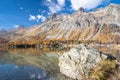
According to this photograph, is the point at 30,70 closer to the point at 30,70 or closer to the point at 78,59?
the point at 30,70

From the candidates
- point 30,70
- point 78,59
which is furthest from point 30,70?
point 78,59

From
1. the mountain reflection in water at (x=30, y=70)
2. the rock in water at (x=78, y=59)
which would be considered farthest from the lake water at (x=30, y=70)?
the rock in water at (x=78, y=59)

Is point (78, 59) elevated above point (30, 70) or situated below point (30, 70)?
above

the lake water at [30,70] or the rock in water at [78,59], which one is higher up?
the rock in water at [78,59]

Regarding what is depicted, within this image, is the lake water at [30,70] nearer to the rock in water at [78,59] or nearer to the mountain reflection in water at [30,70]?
the mountain reflection in water at [30,70]

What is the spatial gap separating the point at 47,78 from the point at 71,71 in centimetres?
807

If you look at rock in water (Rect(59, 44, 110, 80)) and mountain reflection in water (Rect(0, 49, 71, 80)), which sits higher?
rock in water (Rect(59, 44, 110, 80))

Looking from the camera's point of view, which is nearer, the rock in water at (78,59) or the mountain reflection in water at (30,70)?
the rock in water at (78,59)

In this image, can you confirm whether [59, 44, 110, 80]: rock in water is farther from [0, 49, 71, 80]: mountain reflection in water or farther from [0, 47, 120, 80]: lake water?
[0, 49, 71, 80]: mountain reflection in water

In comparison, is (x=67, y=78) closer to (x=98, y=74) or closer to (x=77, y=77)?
(x=77, y=77)

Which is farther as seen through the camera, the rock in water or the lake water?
the lake water

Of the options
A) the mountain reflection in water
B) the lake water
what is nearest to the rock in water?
the lake water

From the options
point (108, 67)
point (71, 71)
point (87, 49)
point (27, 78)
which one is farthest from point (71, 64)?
point (108, 67)

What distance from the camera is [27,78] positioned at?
6550 centimetres
